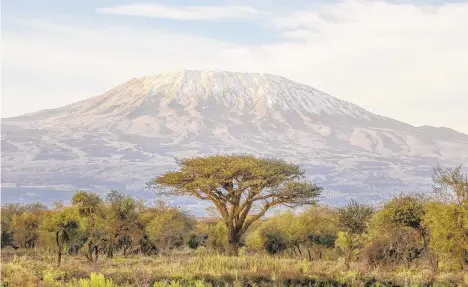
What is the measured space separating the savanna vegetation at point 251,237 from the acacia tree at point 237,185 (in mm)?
78

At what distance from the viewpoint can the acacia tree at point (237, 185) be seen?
138 ft

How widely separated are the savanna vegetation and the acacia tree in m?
0.08

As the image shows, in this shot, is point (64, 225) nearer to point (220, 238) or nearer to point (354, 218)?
point (220, 238)

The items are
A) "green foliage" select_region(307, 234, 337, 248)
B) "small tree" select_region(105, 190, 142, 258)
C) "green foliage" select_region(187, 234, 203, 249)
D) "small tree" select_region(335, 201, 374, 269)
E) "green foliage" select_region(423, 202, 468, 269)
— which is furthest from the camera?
"green foliage" select_region(187, 234, 203, 249)

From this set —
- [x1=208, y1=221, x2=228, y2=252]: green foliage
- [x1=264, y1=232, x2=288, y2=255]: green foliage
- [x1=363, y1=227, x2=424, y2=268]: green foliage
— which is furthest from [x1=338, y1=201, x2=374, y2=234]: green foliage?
[x1=264, y1=232, x2=288, y2=255]: green foliage

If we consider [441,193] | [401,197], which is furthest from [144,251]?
[441,193]

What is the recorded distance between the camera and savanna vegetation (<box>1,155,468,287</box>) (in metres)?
23.7

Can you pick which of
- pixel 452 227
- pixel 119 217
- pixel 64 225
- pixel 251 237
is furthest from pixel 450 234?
pixel 251 237

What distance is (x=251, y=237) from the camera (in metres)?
61.9

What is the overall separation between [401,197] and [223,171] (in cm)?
1178

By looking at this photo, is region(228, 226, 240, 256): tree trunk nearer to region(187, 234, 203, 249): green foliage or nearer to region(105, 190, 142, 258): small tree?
region(105, 190, 142, 258): small tree

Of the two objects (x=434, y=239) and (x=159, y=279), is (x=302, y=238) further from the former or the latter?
(x=159, y=279)

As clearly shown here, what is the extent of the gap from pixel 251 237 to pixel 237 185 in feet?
64.5

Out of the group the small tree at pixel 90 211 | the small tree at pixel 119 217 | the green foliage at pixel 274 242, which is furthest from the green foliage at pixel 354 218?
the small tree at pixel 90 211
